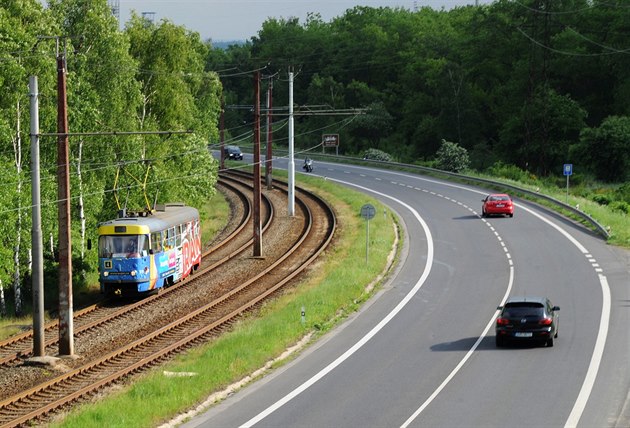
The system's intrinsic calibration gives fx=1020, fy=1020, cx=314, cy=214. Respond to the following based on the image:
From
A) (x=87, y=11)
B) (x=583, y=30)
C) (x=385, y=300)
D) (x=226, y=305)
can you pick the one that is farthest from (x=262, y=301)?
(x=583, y=30)

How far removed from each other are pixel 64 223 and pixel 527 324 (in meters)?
14.3

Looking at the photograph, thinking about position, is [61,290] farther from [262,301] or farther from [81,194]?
[81,194]

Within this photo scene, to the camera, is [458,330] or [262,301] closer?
[458,330]

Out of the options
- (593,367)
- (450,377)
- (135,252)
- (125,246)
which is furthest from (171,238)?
(593,367)

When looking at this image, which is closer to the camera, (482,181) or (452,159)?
(482,181)

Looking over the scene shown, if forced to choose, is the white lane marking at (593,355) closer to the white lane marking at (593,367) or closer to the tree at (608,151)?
the white lane marking at (593,367)

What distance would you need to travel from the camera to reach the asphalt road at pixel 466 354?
75.0 feet

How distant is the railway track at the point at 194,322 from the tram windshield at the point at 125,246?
94.5 inches

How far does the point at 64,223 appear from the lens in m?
31.3

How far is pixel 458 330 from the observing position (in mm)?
33094

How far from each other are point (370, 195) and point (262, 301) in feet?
116

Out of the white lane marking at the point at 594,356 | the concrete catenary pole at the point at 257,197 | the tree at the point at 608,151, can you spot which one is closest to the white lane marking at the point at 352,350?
the white lane marking at the point at 594,356

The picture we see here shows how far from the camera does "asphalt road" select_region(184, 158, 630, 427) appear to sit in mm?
22875

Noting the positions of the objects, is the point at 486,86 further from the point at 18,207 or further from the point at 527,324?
the point at 527,324
